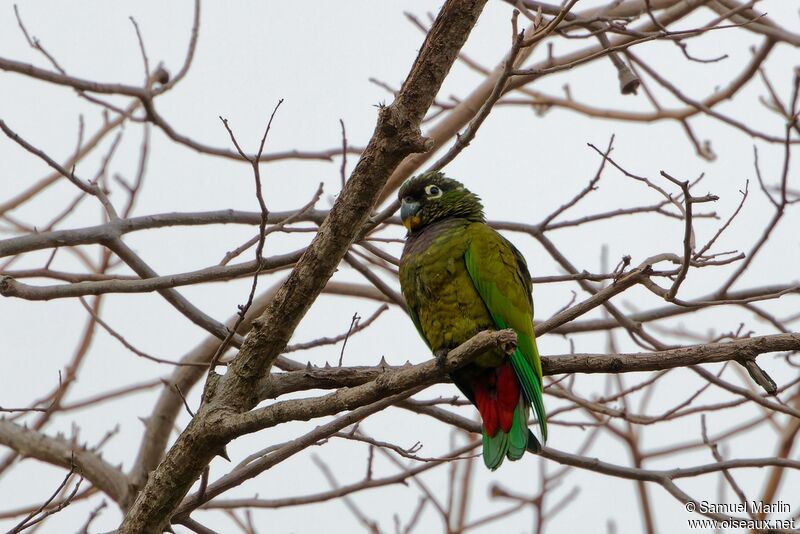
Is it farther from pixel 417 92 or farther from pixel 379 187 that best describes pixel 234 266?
pixel 417 92

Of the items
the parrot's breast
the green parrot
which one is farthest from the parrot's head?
the parrot's breast

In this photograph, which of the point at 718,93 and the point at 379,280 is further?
the point at 718,93

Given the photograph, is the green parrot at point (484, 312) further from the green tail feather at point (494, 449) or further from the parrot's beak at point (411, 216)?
the parrot's beak at point (411, 216)

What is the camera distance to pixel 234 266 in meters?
4.12

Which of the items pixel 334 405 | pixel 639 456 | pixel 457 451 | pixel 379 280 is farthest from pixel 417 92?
pixel 639 456

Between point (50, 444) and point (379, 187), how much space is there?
3.65 metres

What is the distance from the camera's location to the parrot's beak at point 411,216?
4930mm

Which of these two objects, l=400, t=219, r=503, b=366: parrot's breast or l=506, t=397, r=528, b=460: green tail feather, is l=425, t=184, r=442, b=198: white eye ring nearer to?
l=400, t=219, r=503, b=366: parrot's breast

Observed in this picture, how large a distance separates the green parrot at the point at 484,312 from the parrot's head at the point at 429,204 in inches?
7.7

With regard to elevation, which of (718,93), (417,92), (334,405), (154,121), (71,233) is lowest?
(334,405)

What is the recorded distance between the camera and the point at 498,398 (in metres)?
4.28

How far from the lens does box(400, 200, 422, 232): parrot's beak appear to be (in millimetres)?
4930

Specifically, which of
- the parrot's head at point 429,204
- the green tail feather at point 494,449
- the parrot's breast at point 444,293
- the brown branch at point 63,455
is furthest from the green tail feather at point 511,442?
the brown branch at point 63,455

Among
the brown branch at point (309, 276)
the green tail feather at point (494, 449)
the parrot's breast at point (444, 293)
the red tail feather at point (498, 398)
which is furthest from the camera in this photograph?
the parrot's breast at point (444, 293)
